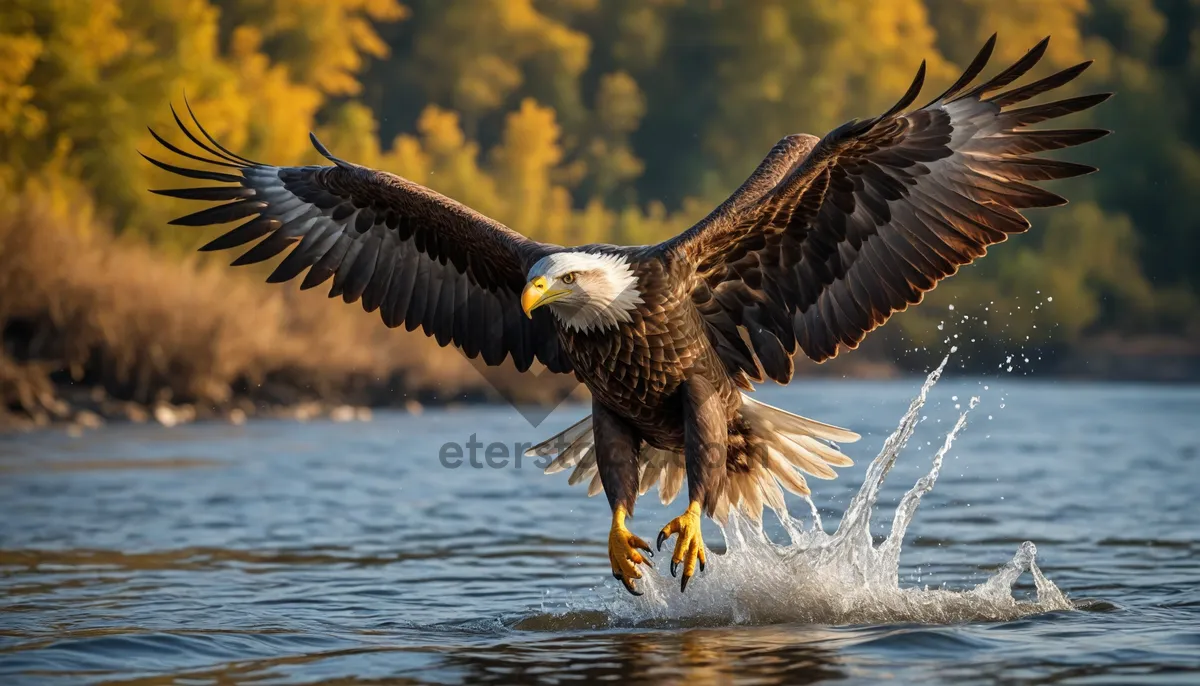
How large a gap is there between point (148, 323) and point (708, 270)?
14455 mm

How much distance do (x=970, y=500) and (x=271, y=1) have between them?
31.5 meters

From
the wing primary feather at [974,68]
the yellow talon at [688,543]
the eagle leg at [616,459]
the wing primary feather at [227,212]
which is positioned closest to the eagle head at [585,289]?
the eagle leg at [616,459]

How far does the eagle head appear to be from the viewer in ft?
19.4

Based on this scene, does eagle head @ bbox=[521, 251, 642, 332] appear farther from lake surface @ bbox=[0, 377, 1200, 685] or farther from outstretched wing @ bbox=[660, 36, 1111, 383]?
lake surface @ bbox=[0, 377, 1200, 685]

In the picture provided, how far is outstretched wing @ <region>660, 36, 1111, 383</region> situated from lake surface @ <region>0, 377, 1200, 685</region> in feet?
3.44

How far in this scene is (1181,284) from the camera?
4056 centimetres

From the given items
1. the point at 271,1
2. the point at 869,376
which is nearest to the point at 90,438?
the point at 869,376

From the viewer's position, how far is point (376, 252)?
7746mm

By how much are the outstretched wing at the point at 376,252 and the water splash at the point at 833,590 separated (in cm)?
131

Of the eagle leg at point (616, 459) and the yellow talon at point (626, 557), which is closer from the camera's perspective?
the yellow talon at point (626, 557)

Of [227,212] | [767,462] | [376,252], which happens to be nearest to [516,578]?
[767,462]

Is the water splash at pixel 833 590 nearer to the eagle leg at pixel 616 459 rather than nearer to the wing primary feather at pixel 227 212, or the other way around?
the eagle leg at pixel 616 459

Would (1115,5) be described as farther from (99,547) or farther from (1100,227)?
(99,547)

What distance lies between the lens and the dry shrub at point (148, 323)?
61.3 feet
